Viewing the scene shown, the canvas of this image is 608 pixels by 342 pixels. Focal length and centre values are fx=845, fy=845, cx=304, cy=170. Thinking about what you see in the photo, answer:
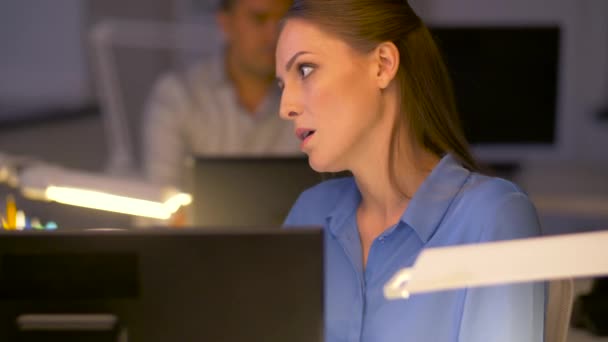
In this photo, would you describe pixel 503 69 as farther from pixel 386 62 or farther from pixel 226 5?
pixel 386 62

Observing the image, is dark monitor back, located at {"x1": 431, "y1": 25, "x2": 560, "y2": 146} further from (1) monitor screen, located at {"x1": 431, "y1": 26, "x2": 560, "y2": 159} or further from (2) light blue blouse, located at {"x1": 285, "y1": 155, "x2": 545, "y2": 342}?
(2) light blue blouse, located at {"x1": 285, "y1": 155, "x2": 545, "y2": 342}

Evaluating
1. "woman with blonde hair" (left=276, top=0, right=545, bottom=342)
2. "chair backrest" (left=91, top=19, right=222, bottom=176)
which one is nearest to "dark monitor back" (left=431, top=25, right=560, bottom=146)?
"chair backrest" (left=91, top=19, right=222, bottom=176)

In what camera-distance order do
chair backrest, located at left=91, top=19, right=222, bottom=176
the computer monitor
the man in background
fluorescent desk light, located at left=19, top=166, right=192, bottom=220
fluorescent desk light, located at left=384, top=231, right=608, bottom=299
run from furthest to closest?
chair backrest, located at left=91, top=19, right=222, bottom=176 < the man in background < fluorescent desk light, located at left=19, top=166, right=192, bottom=220 < the computer monitor < fluorescent desk light, located at left=384, top=231, right=608, bottom=299

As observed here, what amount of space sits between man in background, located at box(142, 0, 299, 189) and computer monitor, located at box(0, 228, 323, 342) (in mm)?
2377

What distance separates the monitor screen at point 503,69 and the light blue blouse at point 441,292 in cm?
261

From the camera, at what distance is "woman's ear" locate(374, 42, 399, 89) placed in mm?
1166

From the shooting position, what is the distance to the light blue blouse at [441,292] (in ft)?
3.44

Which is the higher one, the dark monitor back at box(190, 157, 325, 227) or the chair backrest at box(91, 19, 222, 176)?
the chair backrest at box(91, 19, 222, 176)

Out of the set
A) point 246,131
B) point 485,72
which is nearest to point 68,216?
point 246,131

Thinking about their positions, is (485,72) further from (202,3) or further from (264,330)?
(264,330)

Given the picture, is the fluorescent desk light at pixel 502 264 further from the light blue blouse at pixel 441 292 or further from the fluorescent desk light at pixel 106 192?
the fluorescent desk light at pixel 106 192

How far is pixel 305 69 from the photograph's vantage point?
3.80ft

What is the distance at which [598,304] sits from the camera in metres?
1.73

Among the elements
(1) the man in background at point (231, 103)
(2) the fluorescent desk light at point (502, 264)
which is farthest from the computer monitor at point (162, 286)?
(1) the man in background at point (231, 103)
